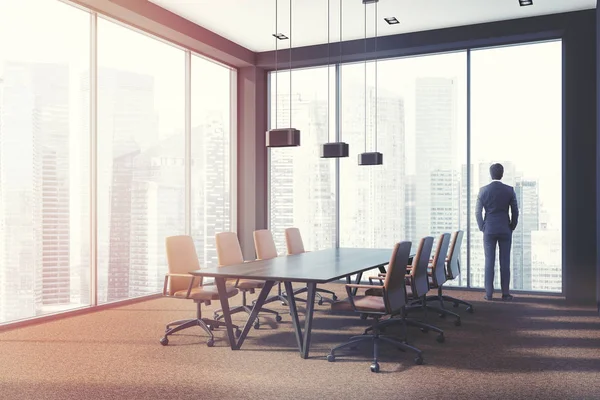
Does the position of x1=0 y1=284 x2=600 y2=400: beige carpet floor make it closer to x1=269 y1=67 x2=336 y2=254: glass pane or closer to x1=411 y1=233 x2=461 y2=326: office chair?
x1=411 y1=233 x2=461 y2=326: office chair

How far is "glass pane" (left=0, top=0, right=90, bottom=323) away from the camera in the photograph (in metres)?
6.37

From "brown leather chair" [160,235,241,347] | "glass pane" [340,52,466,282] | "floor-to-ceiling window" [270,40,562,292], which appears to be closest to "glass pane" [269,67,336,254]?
"floor-to-ceiling window" [270,40,562,292]

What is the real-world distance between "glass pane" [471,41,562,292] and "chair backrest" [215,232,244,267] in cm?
389

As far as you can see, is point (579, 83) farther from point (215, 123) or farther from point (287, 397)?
point (287, 397)

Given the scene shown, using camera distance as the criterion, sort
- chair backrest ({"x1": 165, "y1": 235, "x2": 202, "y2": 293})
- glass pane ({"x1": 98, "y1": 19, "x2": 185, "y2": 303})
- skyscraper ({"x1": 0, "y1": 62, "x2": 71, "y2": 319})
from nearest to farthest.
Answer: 1. chair backrest ({"x1": 165, "y1": 235, "x2": 202, "y2": 293})
2. skyscraper ({"x1": 0, "y1": 62, "x2": 71, "y2": 319})
3. glass pane ({"x1": 98, "y1": 19, "x2": 185, "y2": 303})

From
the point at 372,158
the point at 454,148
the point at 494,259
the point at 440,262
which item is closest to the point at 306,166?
the point at 372,158

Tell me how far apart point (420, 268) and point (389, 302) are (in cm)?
99

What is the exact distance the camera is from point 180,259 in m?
5.85

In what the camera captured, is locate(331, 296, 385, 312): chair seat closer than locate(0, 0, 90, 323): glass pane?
Yes

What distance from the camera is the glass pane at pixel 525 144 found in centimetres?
845

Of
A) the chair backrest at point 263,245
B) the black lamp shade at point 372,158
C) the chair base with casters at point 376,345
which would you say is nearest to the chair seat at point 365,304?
the chair base with casters at point 376,345

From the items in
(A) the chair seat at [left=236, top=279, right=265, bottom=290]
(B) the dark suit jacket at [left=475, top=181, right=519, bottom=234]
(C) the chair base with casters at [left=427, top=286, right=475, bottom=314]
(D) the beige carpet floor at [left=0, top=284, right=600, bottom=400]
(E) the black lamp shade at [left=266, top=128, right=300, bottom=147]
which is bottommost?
(D) the beige carpet floor at [left=0, top=284, right=600, bottom=400]

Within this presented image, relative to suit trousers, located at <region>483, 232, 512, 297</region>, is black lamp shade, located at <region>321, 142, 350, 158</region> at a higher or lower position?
higher

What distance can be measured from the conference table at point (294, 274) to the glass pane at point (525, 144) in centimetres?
310
